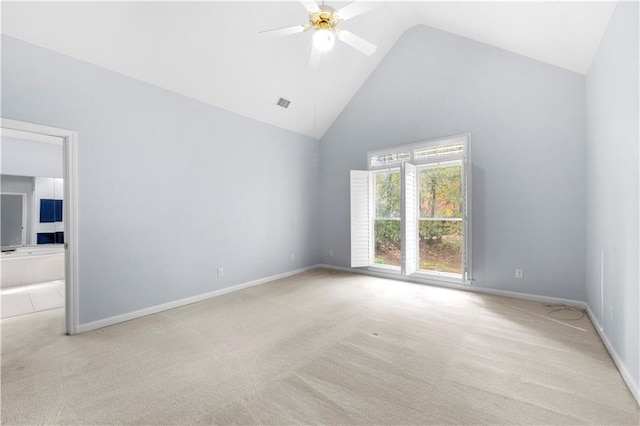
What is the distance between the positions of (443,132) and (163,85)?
404 centimetres

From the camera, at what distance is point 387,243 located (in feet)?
18.0

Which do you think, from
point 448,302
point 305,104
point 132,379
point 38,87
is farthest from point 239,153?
point 448,302

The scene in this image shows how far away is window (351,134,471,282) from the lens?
4.48m

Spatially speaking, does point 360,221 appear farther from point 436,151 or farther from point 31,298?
point 31,298

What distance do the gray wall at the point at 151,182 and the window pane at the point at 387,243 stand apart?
1.95m

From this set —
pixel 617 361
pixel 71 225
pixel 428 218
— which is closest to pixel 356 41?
pixel 428 218

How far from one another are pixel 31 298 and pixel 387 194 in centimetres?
582

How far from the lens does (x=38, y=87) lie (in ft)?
8.75

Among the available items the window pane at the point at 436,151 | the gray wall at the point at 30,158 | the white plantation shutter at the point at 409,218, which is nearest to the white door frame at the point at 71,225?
the gray wall at the point at 30,158

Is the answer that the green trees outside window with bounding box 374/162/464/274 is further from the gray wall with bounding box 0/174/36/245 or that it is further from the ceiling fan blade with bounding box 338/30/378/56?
the gray wall with bounding box 0/174/36/245

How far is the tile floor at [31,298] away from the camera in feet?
11.7

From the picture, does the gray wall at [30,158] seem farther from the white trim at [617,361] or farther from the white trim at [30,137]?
the white trim at [617,361]

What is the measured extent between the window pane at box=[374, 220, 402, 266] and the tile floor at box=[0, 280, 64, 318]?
4.97 m

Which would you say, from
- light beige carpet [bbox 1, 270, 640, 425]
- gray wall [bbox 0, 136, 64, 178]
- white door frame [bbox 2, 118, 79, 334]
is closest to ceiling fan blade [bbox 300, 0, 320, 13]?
white door frame [bbox 2, 118, 79, 334]
